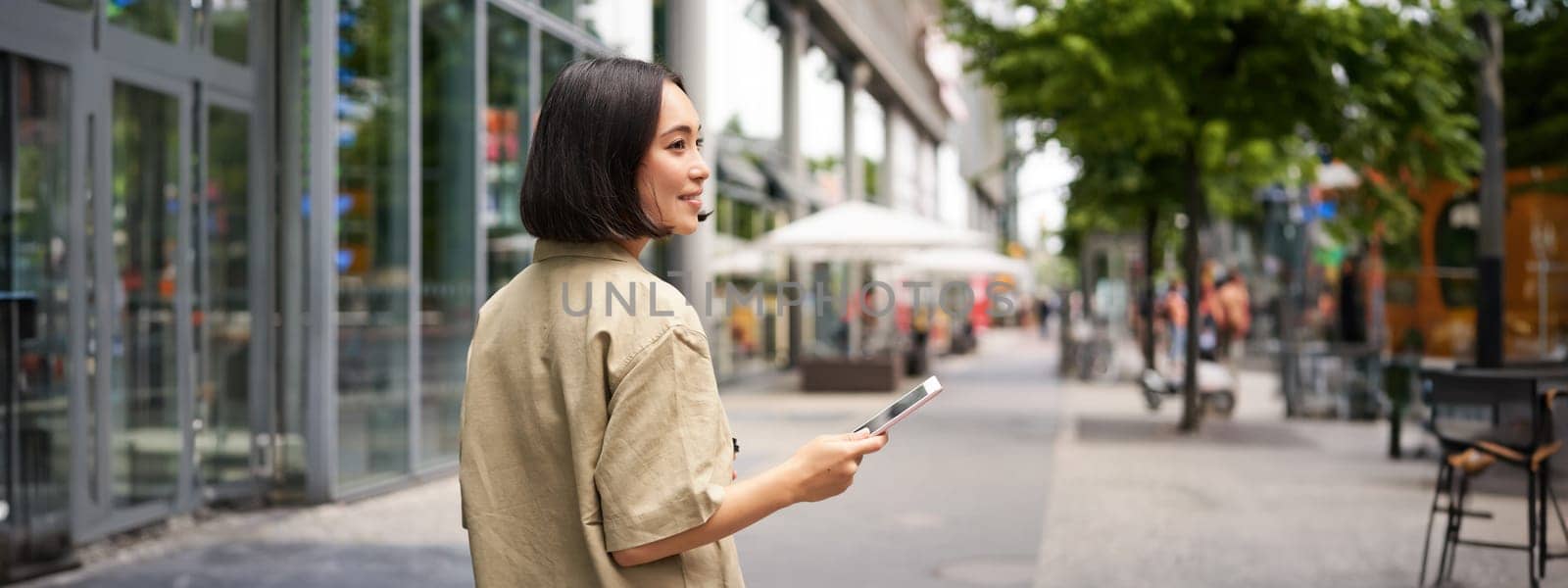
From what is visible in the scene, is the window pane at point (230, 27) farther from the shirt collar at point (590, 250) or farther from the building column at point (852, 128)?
the building column at point (852, 128)

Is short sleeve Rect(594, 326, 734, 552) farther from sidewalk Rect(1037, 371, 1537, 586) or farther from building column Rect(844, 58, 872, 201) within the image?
building column Rect(844, 58, 872, 201)

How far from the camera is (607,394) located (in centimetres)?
173

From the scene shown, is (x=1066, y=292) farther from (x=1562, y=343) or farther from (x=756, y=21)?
(x=1562, y=343)

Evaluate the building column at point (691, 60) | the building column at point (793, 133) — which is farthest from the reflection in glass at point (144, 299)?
the building column at point (793, 133)

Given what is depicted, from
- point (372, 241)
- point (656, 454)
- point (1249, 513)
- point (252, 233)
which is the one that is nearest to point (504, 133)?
point (372, 241)

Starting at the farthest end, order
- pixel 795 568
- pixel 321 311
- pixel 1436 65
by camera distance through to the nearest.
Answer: pixel 1436 65, pixel 321 311, pixel 795 568

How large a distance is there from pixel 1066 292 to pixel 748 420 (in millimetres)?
10414

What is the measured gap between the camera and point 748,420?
1619 centimetres

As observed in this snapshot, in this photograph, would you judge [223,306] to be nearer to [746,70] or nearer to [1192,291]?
[1192,291]

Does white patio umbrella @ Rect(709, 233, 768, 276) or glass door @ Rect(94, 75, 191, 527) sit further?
white patio umbrella @ Rect(709, 233, 768, 276)

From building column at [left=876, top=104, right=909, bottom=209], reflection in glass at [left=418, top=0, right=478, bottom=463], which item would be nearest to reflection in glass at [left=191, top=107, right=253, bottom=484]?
reflection in glass at [left=418, top=0, right=478, bottom=463]

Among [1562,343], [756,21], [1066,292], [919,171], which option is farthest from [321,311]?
[919,171]

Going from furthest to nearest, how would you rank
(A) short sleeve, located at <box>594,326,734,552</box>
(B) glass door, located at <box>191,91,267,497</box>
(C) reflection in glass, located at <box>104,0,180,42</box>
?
1. (B) glass door, located at <box>191,91,267,497</box>
2. (C) reflection in glass, located at <box>104,0,180,42</box>
3. (A) short sleeve, located at <box>594,326,734,552</box>

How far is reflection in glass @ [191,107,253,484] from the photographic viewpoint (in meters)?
9.07
